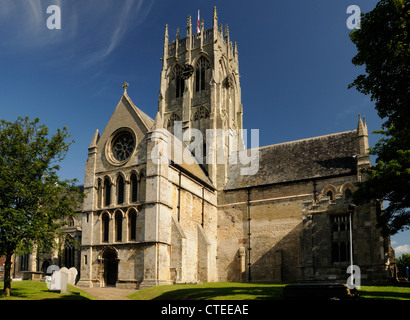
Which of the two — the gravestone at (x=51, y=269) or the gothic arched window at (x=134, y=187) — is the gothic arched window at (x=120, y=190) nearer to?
the gothic arched window at (x=134, y=187)

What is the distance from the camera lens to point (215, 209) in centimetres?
4581

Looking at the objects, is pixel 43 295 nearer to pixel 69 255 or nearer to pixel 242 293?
pixel 242 293

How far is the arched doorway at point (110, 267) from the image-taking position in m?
36.5

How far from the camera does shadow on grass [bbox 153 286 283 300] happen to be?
2047 centimetres

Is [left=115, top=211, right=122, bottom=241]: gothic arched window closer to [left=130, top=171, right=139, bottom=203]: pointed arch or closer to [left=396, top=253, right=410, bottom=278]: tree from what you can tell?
[left=130, top=171, right=139, bottom=203]: pointed arch

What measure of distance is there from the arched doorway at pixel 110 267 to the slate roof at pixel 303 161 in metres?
15.3

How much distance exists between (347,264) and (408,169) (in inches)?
424

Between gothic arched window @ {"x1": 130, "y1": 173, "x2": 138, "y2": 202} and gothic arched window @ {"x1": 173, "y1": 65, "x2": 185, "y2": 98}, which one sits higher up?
gothic arched window @ {"x1": 173, "y1": 65, "x2": 185, "y2": 98}

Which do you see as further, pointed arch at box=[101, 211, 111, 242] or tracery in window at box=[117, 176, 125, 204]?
tracery in window at box=[117, 176, 125, 204]

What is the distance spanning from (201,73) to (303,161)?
19530 mm

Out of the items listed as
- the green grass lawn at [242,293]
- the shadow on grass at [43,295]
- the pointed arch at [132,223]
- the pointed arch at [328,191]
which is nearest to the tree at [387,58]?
the green grass lawn at [242,293]

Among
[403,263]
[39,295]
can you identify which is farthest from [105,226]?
[403,263]

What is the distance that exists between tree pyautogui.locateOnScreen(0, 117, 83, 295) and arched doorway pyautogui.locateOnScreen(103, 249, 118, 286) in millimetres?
10373

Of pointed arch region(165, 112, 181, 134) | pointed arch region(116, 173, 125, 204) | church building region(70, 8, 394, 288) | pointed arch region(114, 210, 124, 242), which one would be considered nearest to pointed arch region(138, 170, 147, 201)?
church building region(70, 8, 394, 288)
